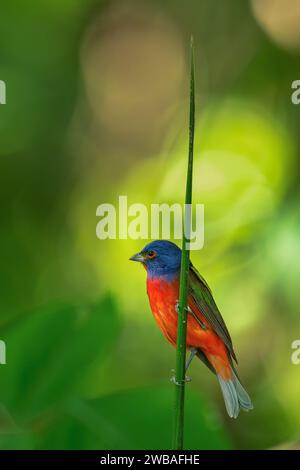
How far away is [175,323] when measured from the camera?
23.3 inches

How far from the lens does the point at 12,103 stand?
33.9 inches

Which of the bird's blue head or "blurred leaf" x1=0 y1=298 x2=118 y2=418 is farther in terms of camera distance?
the bird's blue head

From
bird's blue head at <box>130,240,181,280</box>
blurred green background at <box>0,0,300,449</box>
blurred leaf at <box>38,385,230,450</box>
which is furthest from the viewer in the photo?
blurred green background at <box>0,0,300,449</box>

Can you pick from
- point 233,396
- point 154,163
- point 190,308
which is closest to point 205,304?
point 190,308

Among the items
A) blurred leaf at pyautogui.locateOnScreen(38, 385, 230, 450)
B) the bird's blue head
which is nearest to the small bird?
the bird's blue head

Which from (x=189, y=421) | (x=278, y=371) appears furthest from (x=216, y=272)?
(x=189, y=421)

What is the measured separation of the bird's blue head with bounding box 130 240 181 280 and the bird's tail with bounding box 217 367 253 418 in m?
0.14

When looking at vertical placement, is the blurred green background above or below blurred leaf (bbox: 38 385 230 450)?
above

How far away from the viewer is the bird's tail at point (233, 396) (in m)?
0.65

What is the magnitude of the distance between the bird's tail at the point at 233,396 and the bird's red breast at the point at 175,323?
0.04 ft

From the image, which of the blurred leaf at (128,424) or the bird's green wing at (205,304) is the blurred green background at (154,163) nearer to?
the bird's green wing at (205,304)

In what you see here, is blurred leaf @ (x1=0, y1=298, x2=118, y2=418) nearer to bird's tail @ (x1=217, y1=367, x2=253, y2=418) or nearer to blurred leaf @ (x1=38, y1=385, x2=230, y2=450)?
blurred leaf @ (x1=38, y1=385, x2=230, y2=450)

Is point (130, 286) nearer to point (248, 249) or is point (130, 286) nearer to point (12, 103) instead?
point (248, 249)

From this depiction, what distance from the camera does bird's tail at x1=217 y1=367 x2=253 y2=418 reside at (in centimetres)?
65
